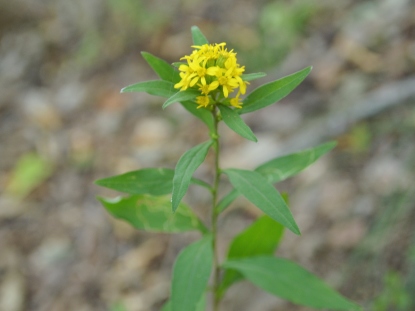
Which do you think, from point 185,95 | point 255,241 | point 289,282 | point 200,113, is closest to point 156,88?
point 185,95

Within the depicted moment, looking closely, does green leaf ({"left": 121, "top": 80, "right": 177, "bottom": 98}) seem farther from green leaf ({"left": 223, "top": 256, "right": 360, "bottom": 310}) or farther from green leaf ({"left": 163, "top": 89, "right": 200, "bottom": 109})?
green leaf ({"left": 223, "top": 256, "right": 360, "bottom": 310})

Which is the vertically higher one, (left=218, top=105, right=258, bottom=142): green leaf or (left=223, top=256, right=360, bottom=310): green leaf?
(left=218, top=105, right=258, bottom=142): green leaf

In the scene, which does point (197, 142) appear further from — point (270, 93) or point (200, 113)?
point (270, 93)

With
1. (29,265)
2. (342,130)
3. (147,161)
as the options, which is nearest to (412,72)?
(342,130)

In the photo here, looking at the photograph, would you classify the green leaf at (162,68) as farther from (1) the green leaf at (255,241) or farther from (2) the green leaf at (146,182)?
(1) the green leaf at (255,241)

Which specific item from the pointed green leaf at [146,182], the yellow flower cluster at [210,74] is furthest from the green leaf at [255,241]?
the yellow flower cluster at [210,74]

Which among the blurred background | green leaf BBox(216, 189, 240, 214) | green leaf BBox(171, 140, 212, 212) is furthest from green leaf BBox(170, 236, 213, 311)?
the blurred background

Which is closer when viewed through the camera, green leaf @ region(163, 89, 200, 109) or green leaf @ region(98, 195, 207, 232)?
green leaf @ region(163, 89, 200, 109)
